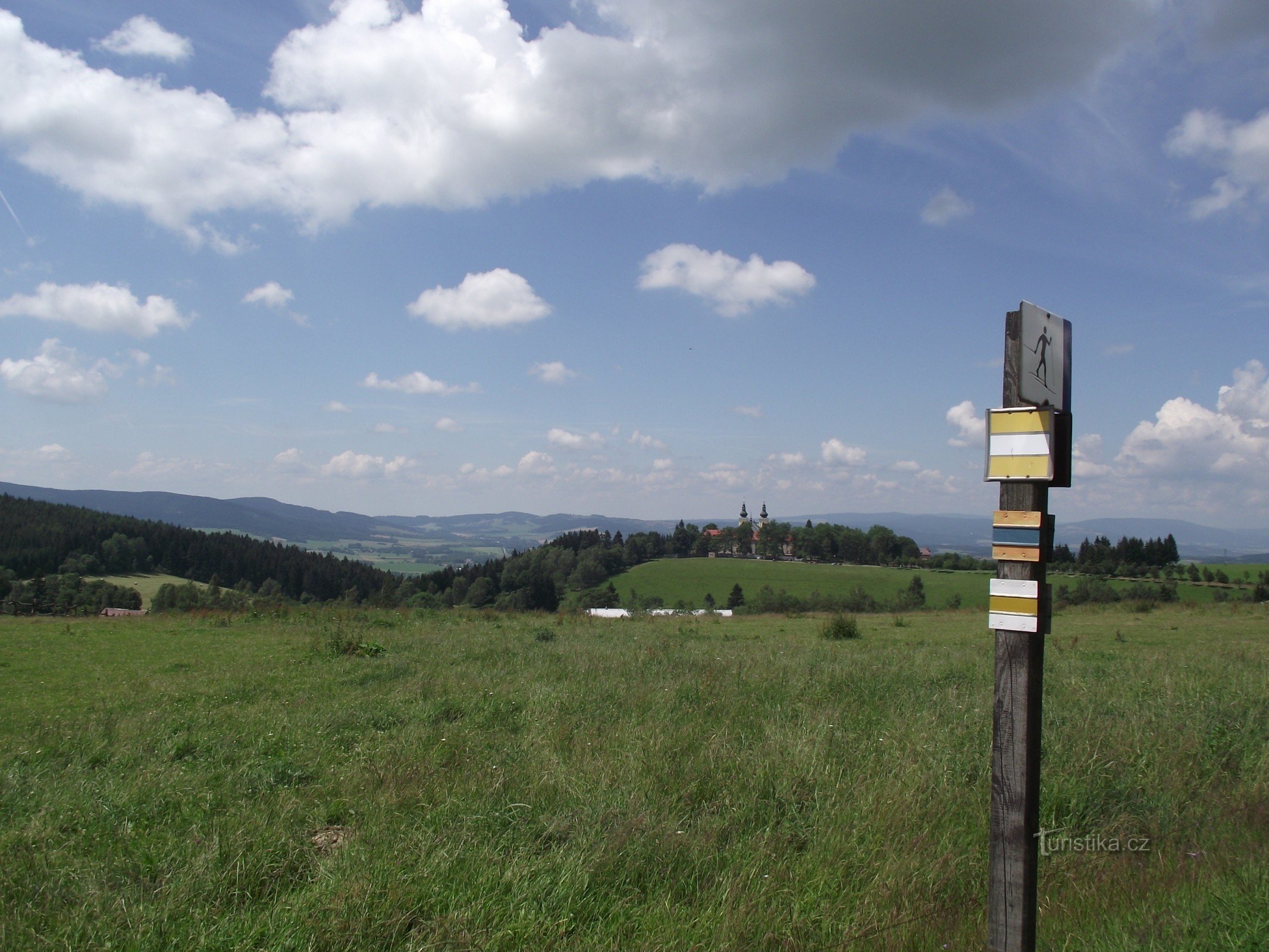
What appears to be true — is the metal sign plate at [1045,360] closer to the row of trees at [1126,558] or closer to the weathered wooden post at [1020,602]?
the weathered wooden post at [1020,602]

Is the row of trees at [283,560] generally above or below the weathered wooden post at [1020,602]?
below

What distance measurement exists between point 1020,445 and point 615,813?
380cm

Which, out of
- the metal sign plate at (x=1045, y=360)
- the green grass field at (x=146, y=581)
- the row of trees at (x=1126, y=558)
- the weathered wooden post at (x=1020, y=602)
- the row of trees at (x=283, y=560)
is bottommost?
the green grass field at (x=146, y=581)

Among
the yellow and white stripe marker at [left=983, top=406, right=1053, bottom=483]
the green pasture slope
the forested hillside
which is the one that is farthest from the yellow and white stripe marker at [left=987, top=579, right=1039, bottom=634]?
the forested hillside

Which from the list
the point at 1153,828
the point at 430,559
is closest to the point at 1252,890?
the point at 1153,828

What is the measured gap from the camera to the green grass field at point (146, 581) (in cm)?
6719

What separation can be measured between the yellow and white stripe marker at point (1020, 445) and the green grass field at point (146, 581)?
7214 centimetres

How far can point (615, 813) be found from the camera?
5.34m

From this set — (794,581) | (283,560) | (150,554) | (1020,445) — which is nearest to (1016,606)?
(1020,445)

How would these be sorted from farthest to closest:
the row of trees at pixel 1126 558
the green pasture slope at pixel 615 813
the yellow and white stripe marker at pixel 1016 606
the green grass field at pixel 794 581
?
the green grass field at pixel 794 581
the row of trees at pixel 1126 558
the green pasture slope at pixel 615 813
the yellow and white stripe marker at pixel 1016 606

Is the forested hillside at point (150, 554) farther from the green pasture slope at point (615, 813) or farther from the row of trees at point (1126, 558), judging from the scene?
the row of trees at point (1126, 558)

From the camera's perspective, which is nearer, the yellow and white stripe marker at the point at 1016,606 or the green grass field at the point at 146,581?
the yellow and white stripe marker at the point at 1016,606

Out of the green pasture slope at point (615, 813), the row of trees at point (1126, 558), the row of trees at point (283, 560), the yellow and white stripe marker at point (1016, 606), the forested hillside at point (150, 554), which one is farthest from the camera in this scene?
the forested hillside at point (150, 554)

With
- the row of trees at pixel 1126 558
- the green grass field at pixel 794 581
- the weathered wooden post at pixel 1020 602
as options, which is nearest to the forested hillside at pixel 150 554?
the green grass field at pixel 794 581
